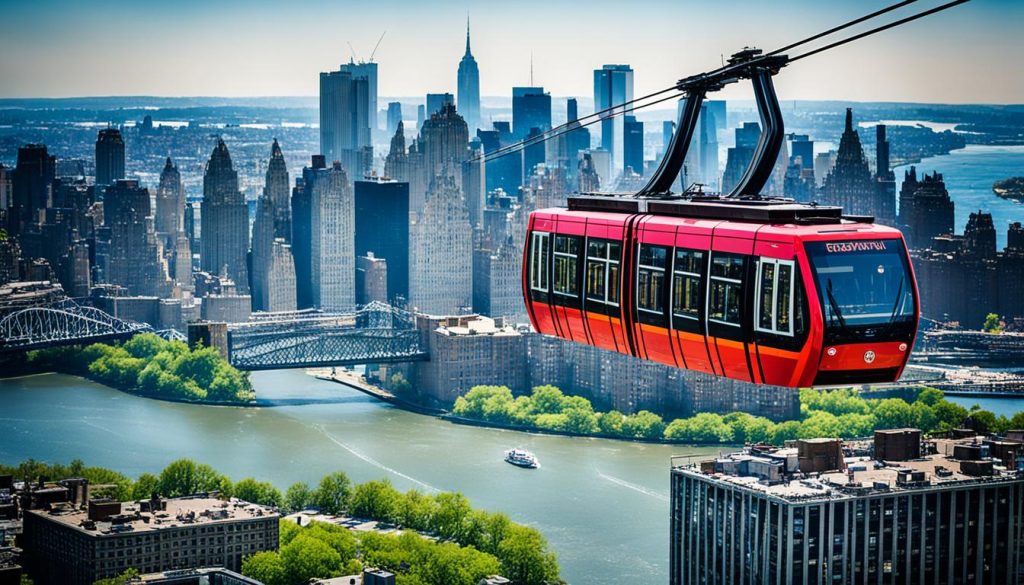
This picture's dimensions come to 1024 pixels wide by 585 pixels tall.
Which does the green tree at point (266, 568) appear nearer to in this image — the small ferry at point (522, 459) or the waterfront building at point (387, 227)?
the small ferry at point (522, 459)

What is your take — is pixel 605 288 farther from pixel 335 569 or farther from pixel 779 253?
pixel 335 569

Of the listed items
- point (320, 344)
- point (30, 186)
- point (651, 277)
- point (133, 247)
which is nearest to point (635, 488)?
point (320, 344)

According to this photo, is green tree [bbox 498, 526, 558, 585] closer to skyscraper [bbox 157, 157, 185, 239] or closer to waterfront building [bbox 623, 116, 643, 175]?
skyscraper [bbox 157, 157, 185, 239]

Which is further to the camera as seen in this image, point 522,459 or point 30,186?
point 30,186

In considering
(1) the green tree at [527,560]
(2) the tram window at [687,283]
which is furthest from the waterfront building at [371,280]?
(2) the tram window at [687,283]

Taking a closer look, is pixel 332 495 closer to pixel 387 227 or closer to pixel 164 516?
pixel 164 516

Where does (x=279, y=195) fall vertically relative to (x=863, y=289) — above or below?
below
